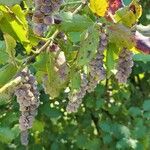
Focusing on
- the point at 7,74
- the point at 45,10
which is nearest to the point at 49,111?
the point at 7,74

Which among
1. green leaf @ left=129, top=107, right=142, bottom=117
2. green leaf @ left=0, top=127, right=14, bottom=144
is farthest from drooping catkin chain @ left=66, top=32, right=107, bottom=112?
green leaf @ left=129, top=107, right=142, bottom=117

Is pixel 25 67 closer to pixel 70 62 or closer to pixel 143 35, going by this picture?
pixel 70 62

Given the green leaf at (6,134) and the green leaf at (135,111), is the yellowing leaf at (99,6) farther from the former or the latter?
the green leaf at (135,111)

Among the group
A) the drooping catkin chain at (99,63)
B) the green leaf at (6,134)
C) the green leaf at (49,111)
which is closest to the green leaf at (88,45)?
the drooping catkin chain at (99,63)

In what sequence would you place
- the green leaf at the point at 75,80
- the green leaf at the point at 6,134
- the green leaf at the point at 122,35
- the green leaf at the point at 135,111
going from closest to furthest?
the green leaf at the point at 122,35 → the green leaf at the point at 75,80 → the green leaf at the point at 6,134 → the green leaf at the point at 135,111

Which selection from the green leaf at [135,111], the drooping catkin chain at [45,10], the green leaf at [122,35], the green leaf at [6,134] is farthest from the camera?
the green leaf at [135,111]

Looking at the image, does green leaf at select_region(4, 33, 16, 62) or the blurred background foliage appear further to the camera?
the blurred background foliage

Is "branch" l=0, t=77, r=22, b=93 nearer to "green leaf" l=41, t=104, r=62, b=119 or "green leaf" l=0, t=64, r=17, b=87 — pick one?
"green leaf" l=0, t=64, r=17, b=87
